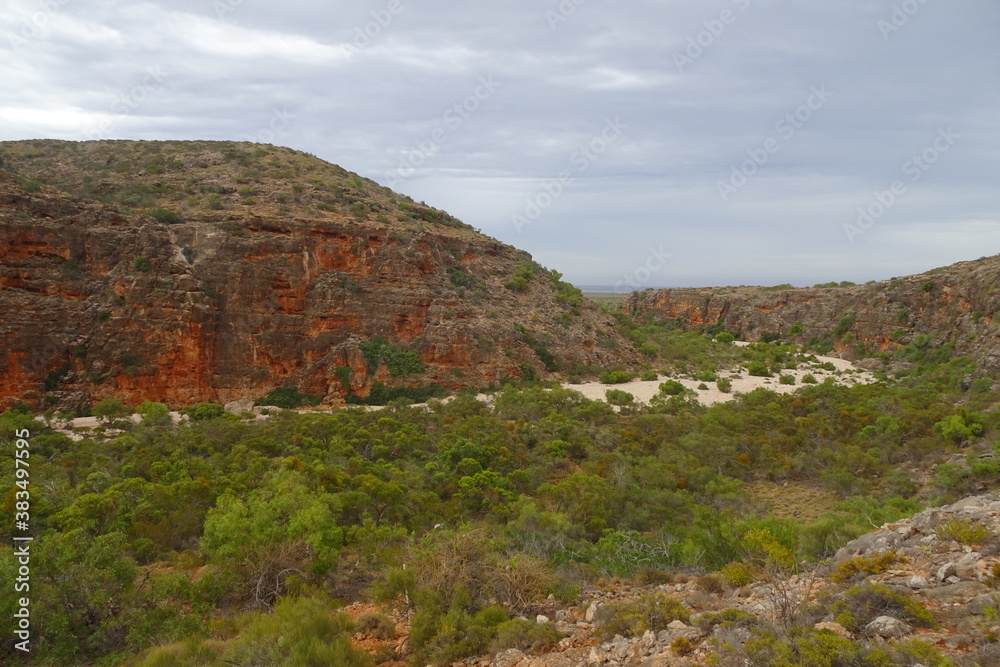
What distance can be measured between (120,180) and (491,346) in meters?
18.8

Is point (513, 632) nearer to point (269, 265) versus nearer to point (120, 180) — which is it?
point (269, 265)

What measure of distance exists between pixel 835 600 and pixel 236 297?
68.1 ft

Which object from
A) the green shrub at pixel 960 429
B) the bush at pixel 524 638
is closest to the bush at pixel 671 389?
the green shrub at pixel 960 429

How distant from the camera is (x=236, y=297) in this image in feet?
66.0

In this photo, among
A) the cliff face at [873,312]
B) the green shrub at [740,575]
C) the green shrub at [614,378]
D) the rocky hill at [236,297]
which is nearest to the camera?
the green shrub at [740,575]

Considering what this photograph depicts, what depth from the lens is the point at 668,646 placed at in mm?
4055

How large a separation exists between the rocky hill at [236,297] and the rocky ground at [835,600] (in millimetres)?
16469

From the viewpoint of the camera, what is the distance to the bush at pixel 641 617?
4.39 m

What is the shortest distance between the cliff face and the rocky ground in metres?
18.4

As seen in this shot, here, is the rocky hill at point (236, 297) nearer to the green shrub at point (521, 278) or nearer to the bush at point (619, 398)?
the green shrub at point (521, 278)

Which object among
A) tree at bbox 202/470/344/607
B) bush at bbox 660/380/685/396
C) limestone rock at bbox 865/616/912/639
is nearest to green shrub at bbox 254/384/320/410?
tree at bbox 202/470/344/607

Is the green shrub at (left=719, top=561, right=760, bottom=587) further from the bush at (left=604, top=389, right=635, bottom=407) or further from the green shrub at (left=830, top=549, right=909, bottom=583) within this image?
the bush at (left=604, top=389, right=635, bottom=407)

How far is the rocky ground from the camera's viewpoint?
3539 mm

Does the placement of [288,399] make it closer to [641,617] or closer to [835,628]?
[641,617]
